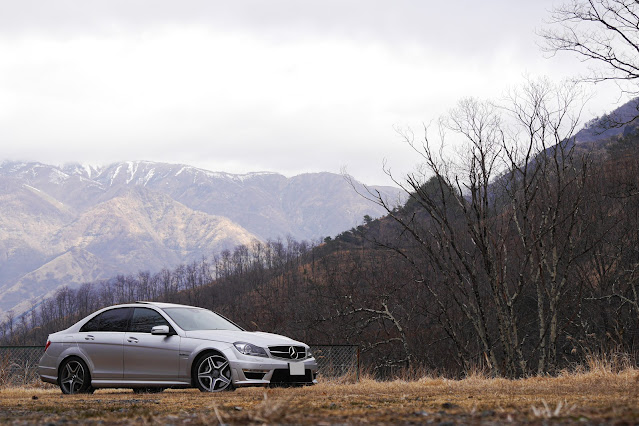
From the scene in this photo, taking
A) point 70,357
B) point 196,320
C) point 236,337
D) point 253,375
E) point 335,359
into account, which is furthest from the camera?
point 335,359

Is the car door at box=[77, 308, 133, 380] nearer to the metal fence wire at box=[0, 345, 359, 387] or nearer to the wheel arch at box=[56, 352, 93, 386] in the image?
the wheel arch at box=[56, 352, 93, 386]

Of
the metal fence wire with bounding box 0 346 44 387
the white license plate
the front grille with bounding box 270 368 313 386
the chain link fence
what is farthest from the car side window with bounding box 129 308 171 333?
the metal fence wire with bounding box 0 346 44 387

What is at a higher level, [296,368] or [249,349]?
[249,349]

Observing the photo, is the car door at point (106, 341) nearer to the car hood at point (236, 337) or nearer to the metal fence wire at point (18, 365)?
the car hood at point (236, 337)

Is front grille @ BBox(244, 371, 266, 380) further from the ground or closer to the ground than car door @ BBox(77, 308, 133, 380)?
closer to the ground

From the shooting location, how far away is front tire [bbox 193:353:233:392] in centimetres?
1109

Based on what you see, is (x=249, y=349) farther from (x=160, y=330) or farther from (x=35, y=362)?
(x=35, y=362)

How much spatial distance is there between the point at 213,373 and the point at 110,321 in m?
2.63

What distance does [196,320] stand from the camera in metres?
12.4

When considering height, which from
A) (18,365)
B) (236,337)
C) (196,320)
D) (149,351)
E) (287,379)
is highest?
(196,320)

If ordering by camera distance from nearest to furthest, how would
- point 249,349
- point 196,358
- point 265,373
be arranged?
point 265,373 → point 249,349 → point 196,358

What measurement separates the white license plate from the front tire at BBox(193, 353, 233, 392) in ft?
3.49

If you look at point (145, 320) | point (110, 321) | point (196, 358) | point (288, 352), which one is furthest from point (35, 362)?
point (288, 352)

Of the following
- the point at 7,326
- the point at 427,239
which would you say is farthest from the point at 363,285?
the point at 7,326
